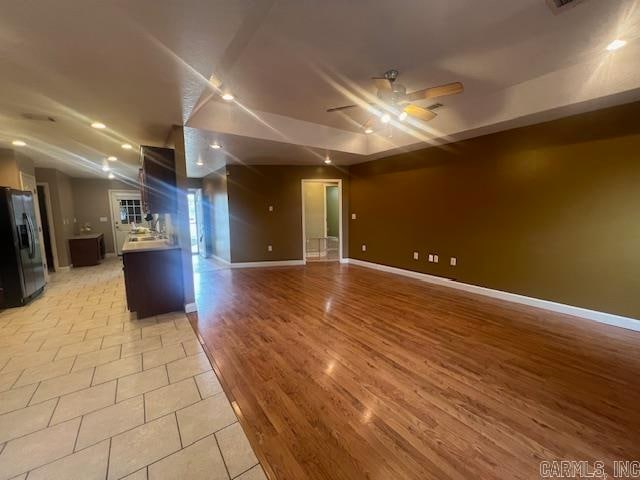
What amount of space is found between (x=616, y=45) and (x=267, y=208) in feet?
18.5

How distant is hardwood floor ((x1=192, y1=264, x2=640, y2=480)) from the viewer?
4.81ft

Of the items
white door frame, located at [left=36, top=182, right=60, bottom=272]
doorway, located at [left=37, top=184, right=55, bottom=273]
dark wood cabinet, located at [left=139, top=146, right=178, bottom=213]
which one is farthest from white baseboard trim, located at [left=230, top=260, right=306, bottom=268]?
doorway, located at [left=37, top=184, right=55, bottom=273]

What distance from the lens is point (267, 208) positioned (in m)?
6.35

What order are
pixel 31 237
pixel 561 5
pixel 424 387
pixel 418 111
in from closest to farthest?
pixel 561 5 → pixel 424 387 → pixel 418 111 → pixel 31 237

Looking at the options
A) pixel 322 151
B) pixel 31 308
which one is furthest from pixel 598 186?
pixel 31 308

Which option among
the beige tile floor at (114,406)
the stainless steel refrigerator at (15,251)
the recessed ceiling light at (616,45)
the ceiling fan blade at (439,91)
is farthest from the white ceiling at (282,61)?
the beige tile floor at (114,406)

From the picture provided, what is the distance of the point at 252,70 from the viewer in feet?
8.53

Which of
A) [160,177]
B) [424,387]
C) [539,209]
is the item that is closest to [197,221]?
[160,177]

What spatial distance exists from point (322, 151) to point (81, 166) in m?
5.60

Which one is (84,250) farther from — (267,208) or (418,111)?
(418,111)

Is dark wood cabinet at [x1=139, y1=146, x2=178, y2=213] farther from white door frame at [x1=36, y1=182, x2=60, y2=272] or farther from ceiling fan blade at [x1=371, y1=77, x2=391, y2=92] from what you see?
white door frame at [x1=36, y1=182, x2=60, y2=272]

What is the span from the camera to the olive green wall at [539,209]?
2.93m

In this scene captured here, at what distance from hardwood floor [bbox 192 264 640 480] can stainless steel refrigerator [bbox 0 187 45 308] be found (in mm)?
2765

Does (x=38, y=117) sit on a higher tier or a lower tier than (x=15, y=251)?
higher
